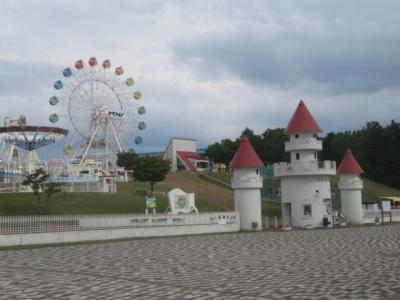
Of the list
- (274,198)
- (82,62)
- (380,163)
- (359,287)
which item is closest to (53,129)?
(82,62)

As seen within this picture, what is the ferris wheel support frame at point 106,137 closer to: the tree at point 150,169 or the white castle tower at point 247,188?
the tree at point 150,169

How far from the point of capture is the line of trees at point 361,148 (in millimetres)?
81875

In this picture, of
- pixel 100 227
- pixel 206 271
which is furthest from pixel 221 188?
pixel 206 271

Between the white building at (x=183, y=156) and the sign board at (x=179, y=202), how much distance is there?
60.1 metres

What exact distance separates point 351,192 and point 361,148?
4665 centimetres

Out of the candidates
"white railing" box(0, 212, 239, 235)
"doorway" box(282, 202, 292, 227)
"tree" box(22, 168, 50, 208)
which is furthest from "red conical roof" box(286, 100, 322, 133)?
"tree" box(22, 168, 50, 208)

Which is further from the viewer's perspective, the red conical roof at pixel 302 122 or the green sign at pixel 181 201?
the red conical roof at pixel 302 122

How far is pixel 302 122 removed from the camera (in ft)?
123

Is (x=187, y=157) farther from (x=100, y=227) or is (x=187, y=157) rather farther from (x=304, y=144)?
(x=100, y=227)

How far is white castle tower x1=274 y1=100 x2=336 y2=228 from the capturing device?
37.1 metres

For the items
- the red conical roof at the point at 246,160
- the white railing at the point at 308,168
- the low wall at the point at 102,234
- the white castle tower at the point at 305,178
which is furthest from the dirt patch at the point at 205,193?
the low wall at the point at 102,234

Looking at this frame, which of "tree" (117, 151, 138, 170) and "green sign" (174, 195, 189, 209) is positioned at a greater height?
"tree" (117, 151, 138, 170)

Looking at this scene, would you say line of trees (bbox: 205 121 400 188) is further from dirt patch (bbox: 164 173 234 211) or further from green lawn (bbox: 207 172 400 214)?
dirt patch (bbox: 164 173 234 211)

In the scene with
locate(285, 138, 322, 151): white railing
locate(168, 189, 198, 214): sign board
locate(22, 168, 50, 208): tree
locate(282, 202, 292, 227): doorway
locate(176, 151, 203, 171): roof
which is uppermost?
locate(176, 151, 203, 171): roof
